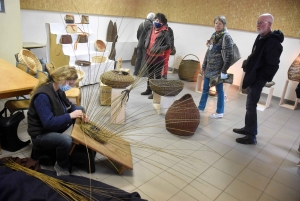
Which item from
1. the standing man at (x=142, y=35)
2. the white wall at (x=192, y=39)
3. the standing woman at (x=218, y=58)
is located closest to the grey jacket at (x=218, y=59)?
the standing woman at (x=218, y=58)

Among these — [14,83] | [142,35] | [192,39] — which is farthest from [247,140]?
[192,39]

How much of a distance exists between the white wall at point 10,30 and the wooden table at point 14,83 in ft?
3.86

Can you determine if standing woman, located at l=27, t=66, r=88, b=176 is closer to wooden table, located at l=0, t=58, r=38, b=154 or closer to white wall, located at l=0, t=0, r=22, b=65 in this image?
wooden table, located at l=0, t=58, r=38, b=154

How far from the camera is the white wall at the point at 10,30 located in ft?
12.3

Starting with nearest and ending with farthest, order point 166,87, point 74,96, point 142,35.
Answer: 1. point 74,96
2. point 166,87
3. point 142,35

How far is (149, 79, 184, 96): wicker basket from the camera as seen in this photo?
3.55m

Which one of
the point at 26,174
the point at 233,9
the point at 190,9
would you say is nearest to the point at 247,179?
the point at 26,174

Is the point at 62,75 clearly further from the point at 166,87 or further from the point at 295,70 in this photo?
the point at 295,70

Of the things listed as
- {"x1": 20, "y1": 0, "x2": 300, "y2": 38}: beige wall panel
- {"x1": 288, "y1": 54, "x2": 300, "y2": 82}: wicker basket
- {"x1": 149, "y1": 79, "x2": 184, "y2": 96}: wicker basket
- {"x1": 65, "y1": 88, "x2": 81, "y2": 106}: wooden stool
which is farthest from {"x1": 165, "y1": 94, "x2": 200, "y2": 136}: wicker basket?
{"x1": 20, "y1": 0, "x2": 300, "y2": 38}: beige wall panel

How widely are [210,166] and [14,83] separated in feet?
6.97

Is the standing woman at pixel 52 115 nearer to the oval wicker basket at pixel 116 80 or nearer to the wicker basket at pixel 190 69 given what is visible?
the oval wicker basket at pixel 116 80

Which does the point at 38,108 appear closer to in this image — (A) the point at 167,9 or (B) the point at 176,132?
(B) the point at 176,132

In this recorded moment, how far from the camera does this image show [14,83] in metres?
2.49

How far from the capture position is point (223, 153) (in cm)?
296
